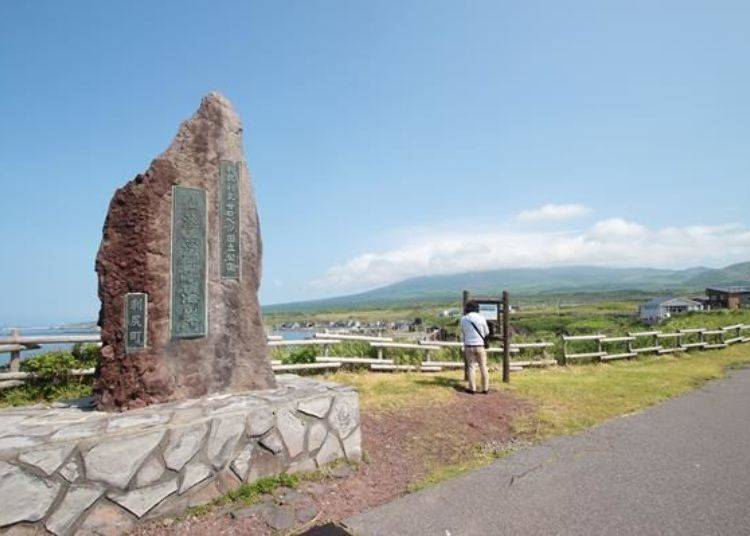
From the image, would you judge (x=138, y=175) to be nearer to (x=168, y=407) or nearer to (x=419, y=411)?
(x=168, y=407)

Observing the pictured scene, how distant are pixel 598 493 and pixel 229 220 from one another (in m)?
5.00

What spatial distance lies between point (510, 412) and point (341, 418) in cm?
352

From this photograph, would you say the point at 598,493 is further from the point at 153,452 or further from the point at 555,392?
the point at 555,392

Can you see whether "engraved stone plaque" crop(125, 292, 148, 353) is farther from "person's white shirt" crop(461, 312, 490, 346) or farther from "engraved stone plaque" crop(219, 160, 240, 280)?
"person's white shirt" crop(461, 312, 490, 346)

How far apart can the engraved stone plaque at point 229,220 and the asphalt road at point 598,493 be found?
315 cm

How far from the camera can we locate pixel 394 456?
18.8ft

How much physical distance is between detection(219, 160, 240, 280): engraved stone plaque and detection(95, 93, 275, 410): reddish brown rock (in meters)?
0.06

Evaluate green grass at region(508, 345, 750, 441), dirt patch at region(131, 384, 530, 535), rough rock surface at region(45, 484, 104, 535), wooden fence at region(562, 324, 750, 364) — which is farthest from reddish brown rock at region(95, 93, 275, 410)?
wooden fence at region(562, 324, 750, 364)

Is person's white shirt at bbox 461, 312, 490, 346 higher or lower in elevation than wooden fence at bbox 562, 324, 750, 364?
higher

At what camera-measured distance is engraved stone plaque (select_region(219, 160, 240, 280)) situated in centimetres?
568

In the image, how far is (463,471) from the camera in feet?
17.2

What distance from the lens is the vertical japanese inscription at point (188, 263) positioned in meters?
5.27

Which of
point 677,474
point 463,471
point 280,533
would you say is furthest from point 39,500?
point 677,474

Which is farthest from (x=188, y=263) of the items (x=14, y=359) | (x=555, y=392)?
(x=555, y=392)
